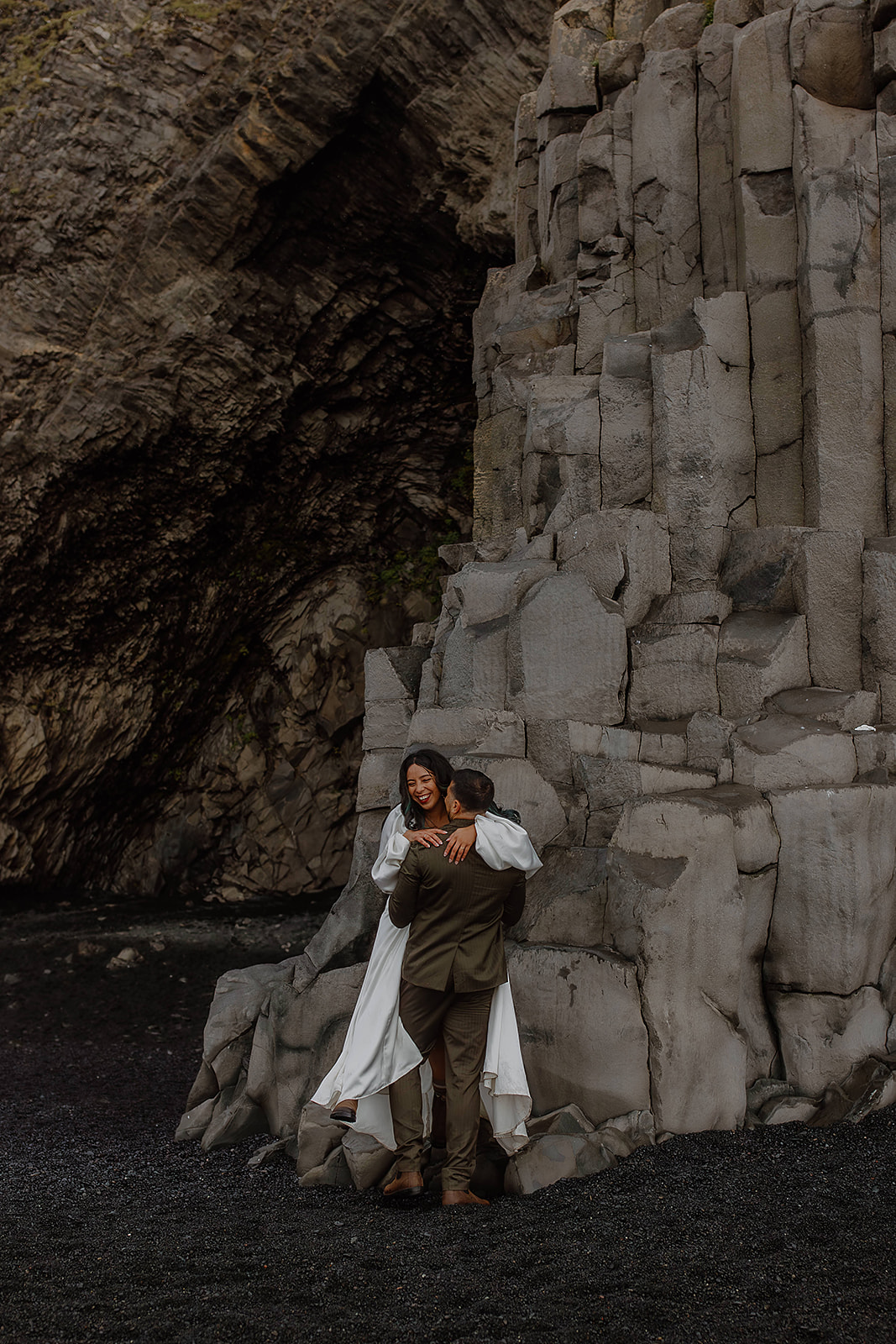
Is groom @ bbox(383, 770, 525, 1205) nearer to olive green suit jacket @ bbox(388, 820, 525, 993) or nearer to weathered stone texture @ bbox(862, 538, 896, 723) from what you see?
olive green suit jacket @ bbox(388, 820, 525, 993)

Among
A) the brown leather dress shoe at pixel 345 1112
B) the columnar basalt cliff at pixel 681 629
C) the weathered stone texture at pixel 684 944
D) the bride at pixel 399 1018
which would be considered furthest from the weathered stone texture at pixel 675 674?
the brown leather dress shoe at pixel 345 1112

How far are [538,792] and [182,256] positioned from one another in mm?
11128

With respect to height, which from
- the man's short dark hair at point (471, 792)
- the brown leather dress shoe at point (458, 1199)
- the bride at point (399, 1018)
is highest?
the man's short dark hair at point (471, 792)

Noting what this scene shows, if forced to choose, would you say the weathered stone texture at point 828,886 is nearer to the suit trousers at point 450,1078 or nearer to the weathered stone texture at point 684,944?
the weathered stone texture at point 684,944

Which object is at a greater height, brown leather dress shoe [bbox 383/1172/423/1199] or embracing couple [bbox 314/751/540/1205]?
embracing couple [bbox 314/751/540/1205]

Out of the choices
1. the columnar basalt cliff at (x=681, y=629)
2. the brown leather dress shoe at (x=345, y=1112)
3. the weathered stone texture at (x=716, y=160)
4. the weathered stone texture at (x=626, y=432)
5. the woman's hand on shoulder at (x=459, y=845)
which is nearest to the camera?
the woman's hand on shoulder at (x=459, y=845)

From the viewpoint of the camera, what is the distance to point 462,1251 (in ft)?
13.8

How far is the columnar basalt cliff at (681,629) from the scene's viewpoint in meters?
5.63

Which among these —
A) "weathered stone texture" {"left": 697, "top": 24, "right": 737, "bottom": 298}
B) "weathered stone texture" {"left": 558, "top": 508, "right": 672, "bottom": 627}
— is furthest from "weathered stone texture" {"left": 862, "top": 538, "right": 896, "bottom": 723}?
"weathered stone texture" {"left": 697, "top": 24, "right": 737, "bottom": 298}

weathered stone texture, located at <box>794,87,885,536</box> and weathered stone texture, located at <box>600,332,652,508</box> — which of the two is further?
weathered stone texture, located at <box>600,332,652,508</box>

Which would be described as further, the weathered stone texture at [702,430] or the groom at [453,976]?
the weathered stone texture at [702,430]

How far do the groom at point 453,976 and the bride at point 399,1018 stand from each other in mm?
58

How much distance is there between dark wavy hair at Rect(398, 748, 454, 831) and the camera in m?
4.91

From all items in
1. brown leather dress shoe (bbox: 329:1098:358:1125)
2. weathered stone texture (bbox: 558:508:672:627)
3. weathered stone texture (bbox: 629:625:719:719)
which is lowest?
brown leather dress shoe (bbox: 329:1098:358:1125)
